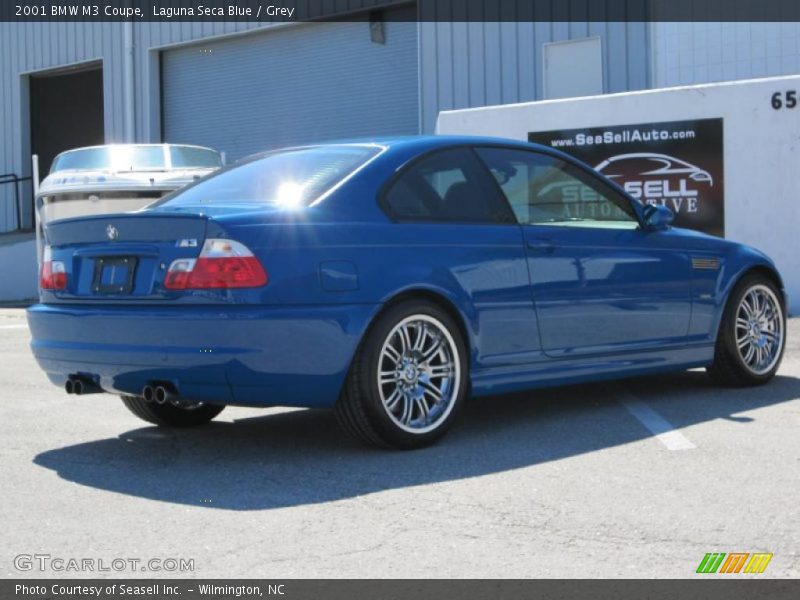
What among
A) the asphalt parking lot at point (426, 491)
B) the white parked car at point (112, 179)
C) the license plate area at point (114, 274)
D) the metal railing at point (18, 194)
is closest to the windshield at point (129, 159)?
the white parked car at point (112, 179)

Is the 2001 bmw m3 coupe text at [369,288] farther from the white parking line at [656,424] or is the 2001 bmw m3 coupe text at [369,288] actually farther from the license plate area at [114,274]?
the white parking line at [656,424]

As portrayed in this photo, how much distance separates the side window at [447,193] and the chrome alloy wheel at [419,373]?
55 cm

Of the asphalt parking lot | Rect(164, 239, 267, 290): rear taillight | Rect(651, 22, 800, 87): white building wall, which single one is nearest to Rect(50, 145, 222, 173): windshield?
Rect(651, 22, 800, 87): white building wall

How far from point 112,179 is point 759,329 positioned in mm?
8364

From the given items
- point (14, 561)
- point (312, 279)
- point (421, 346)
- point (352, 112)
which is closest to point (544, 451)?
point (421, 346)

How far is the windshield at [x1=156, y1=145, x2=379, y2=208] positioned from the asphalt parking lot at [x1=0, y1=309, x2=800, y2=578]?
114 centimetres

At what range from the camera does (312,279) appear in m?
5.53

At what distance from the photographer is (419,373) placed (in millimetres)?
5879

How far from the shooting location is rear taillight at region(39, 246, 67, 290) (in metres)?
6.07

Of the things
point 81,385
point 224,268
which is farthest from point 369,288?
point 81,385

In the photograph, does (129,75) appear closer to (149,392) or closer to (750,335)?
(750,335)

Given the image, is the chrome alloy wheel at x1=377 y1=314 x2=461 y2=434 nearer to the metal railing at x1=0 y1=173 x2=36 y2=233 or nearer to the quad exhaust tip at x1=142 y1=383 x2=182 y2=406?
the quad exhaust tip at x1=142 y1=383 x2=182 y2=406

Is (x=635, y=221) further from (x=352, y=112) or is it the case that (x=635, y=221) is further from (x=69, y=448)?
(x=352, y=112)
